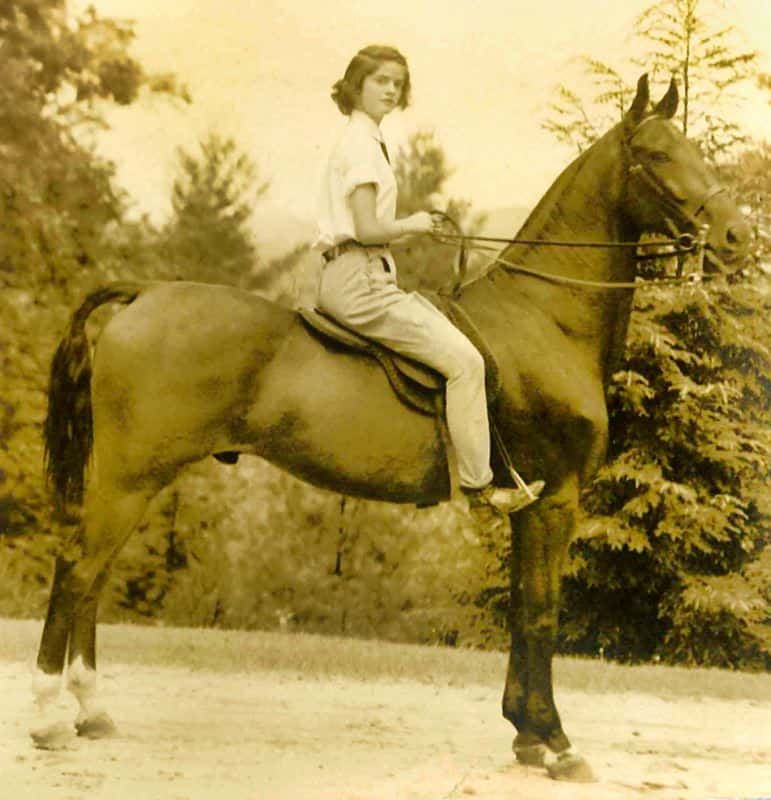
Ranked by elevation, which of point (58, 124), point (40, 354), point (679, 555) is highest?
point (58, 124)

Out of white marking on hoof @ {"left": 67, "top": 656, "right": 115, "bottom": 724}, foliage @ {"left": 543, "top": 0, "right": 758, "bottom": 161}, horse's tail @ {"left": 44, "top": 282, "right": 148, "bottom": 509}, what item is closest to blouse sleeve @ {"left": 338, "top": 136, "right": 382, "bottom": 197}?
horse's tail @ {"left": 44, "top": 282, "right": 148, "bottom": 509}

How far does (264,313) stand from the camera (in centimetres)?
400

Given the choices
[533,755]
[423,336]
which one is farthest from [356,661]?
[423,336]

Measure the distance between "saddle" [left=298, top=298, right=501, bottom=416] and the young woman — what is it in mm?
40

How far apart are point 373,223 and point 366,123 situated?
1.32ft

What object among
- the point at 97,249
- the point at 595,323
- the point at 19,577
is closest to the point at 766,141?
the point at 595,323

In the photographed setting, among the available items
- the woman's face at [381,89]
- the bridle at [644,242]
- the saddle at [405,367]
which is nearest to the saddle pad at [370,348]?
the saddle at [405,367]

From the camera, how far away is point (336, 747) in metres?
4.18

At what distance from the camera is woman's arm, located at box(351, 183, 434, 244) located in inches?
158

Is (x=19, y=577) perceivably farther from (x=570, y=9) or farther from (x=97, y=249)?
(x=570, y=9)

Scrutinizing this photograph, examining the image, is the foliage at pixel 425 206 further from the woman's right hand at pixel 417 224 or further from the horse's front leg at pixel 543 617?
the horse's front leg at pixel 543 617

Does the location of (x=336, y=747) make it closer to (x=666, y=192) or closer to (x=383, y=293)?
(x=383, y=293)

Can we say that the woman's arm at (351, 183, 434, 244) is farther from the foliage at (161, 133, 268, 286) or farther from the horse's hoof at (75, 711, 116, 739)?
the horse's hoof at (75, 711, 116, 739)

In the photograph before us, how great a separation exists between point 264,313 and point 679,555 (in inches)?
108
